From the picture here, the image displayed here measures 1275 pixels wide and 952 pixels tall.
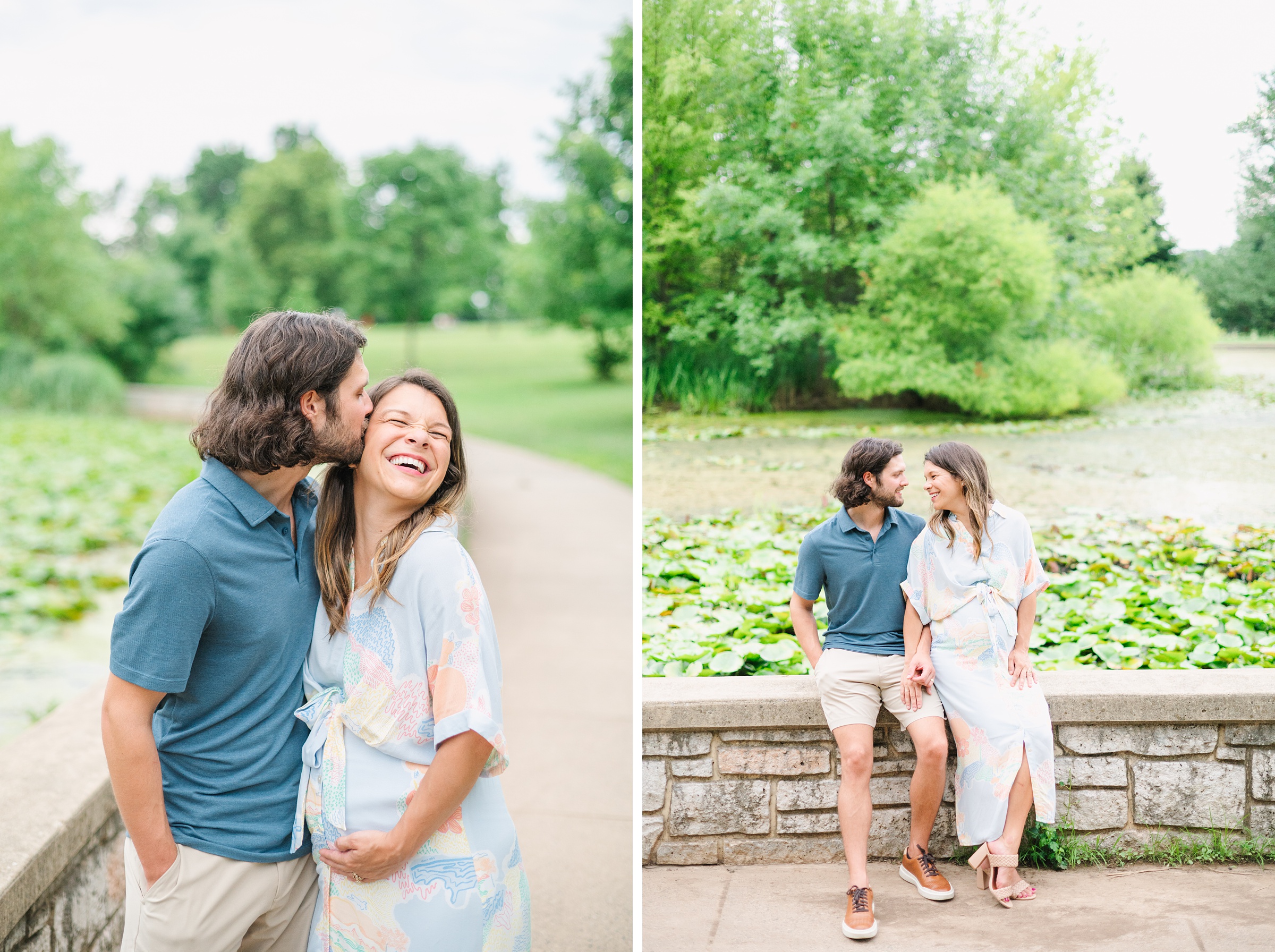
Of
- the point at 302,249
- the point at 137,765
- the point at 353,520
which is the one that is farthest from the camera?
the point at 302,249

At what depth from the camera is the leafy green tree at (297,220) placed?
23125 millimetres

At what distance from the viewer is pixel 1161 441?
3379mm

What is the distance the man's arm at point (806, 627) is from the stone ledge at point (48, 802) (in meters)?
1.81

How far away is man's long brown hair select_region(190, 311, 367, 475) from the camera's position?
1650 millimetres

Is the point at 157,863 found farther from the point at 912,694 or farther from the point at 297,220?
the point at 297,220

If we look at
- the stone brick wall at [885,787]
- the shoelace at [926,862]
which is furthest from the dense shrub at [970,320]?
the shoelace at [926,862]

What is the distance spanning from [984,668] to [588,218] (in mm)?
15053

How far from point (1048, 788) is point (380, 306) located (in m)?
23.1

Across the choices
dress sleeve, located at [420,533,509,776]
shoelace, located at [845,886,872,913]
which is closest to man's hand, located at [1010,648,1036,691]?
shoelace, located at [845,886,872,913]

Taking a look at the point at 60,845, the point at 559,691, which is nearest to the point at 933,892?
the point at 60,845

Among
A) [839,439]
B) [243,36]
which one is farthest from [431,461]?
[243,36]

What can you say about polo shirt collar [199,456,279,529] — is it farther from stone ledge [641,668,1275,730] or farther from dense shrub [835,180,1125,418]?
dense shrub [835,180,1125,418]

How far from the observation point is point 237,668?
5.43 ft

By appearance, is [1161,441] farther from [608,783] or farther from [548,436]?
[548,436]
